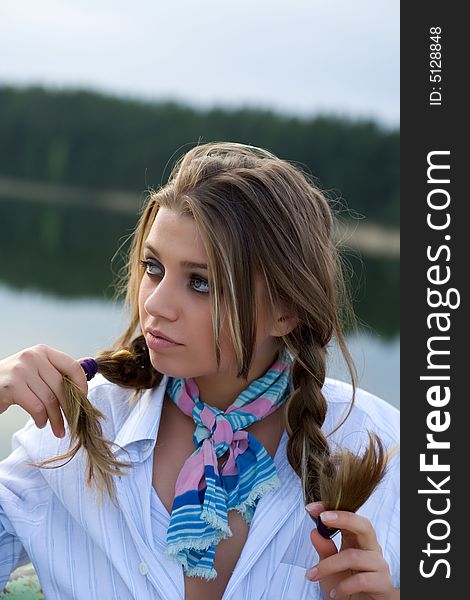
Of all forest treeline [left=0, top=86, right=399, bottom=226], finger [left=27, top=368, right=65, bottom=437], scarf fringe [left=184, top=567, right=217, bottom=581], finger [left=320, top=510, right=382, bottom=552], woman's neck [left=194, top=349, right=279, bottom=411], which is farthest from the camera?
forest treeline [left=0, top=86, right=399, bottom=226]

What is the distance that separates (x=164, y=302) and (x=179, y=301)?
0.11 feet

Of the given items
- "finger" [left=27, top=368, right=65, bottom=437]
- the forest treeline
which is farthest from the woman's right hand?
the forest treeline

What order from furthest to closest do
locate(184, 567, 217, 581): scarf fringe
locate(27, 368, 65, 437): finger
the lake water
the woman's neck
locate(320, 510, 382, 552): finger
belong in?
the lake water → the woman's neck → locate(184, 567, 217, 581): scarf fringe → locate(27, 368, 65, 437): finger → locate(320, 510, 382, 552): finger

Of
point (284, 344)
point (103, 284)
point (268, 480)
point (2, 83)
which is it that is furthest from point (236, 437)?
point (2, 83)

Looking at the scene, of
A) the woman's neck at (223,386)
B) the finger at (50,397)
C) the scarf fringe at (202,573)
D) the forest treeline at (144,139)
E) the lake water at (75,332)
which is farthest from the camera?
the forest treeline at (144,139)

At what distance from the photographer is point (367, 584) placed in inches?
77.8

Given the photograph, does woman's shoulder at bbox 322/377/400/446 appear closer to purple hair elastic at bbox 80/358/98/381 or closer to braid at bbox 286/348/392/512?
braid at bbox 286/348/392/512

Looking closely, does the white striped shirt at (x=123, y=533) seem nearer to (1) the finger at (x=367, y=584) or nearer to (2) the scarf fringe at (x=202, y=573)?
(2) the scarf fringe at (x=202, y=573)

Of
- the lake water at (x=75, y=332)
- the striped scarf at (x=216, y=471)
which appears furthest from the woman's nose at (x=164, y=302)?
the lake water at (x=75, y=332)

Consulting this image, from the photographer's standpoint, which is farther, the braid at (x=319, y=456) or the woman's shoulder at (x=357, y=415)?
the woman's shoulder at (x=357, y=415)

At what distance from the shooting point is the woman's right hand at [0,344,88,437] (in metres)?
2.03

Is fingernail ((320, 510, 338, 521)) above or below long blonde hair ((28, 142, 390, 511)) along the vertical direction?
below

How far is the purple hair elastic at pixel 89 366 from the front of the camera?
2.18m

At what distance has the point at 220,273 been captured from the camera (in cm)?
212
